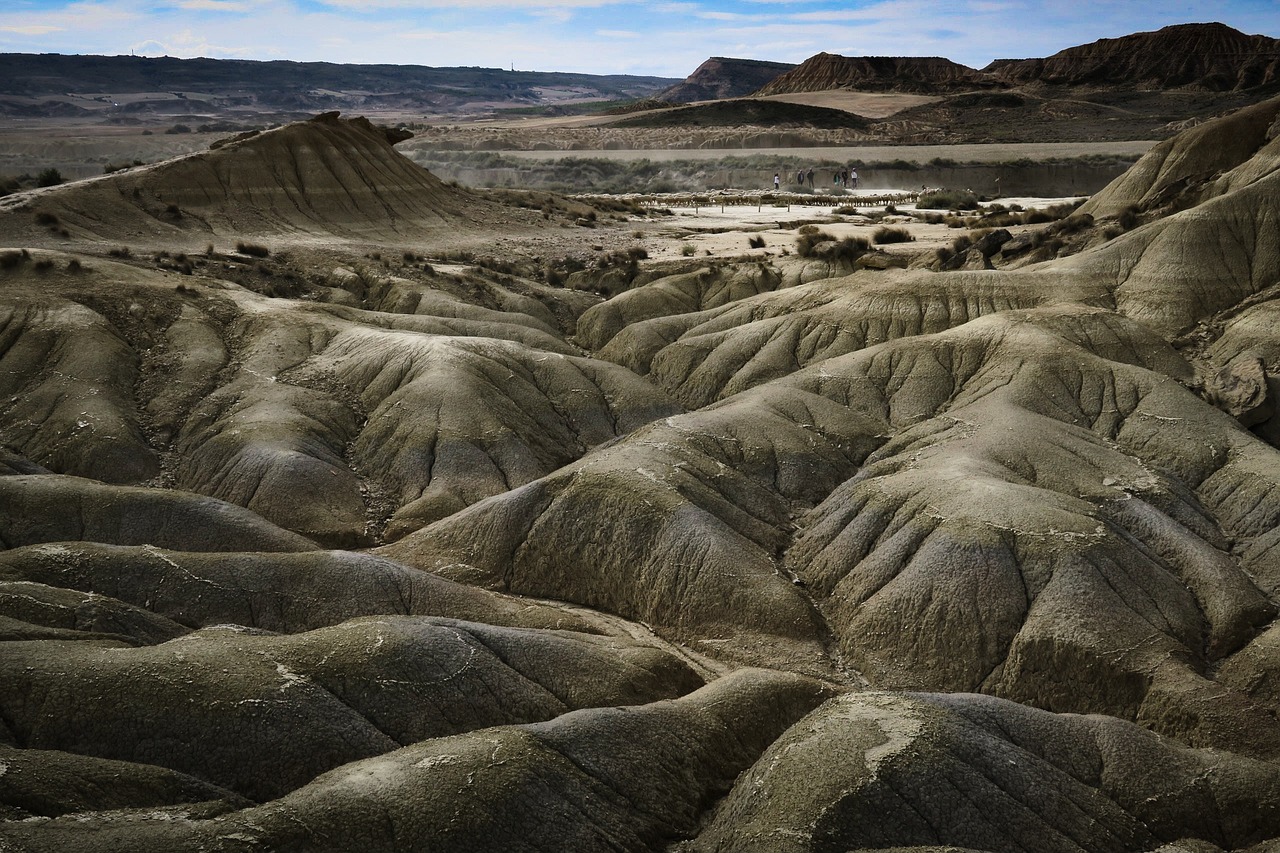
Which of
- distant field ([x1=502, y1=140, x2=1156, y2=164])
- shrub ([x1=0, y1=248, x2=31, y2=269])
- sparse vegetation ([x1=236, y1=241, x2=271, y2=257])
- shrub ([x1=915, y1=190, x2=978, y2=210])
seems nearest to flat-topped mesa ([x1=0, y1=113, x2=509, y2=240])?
sparse vegetation ([x1=236, y1=241, x2=271, y2=257])

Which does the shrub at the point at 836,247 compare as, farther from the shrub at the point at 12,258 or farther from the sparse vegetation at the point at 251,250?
the shrub at the point at 12,258

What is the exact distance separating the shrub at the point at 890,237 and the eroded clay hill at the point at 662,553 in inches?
303

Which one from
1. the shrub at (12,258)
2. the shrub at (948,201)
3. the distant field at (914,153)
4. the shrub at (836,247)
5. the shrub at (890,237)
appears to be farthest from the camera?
the distant field at (914,153)

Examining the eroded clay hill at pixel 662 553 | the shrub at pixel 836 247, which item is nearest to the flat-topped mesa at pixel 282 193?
the eroded clay hill at pixel 662 553

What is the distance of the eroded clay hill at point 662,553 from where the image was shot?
18016 mm

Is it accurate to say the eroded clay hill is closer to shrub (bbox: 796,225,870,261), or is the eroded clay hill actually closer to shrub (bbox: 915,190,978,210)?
shrub (bbox: 796,225,870,261)

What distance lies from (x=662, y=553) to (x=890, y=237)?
38.2 metres

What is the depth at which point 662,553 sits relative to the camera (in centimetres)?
3017

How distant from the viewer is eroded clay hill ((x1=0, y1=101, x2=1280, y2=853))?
18.0 m

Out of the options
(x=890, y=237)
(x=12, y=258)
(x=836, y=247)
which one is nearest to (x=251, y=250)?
(x=12, y=258)

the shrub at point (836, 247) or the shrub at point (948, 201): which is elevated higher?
the shrub at point (948, 201)

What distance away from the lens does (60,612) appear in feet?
70.9

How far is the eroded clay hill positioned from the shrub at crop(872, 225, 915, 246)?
303 inches

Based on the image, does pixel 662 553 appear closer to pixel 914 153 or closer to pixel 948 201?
pixel 948 201
